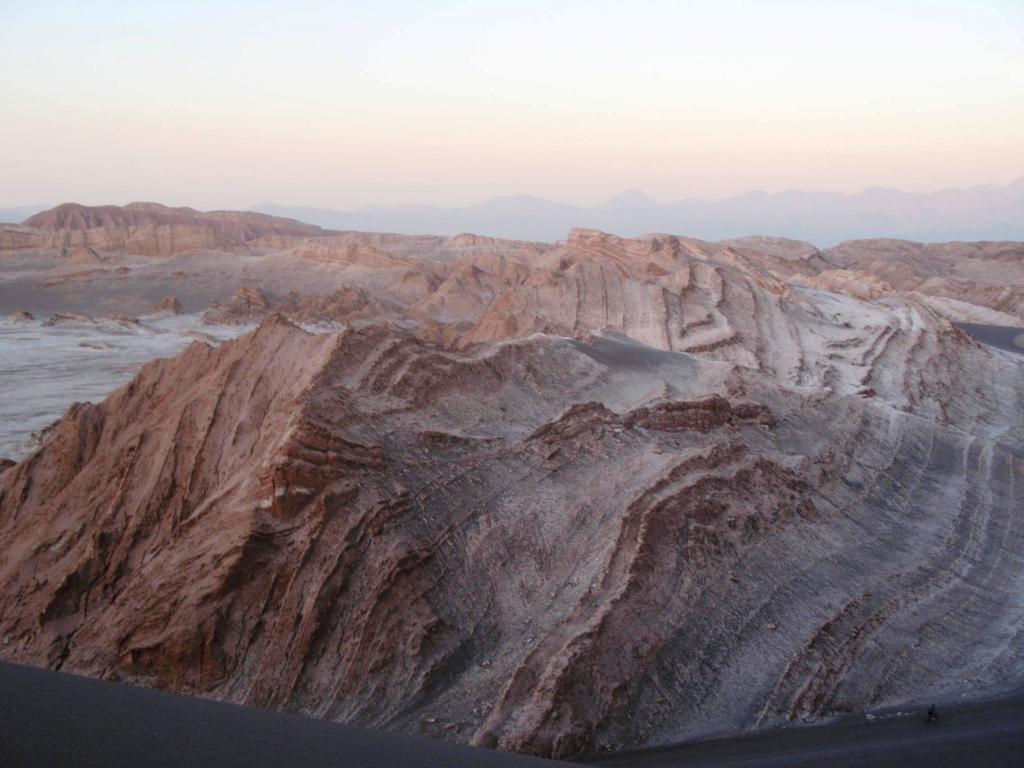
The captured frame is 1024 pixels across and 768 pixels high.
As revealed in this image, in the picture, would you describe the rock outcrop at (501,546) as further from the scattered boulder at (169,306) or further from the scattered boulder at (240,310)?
the scattered boulder at (169,306)

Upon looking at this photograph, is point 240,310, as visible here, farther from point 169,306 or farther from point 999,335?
point 999,335

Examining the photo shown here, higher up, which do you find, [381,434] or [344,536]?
[381,434]

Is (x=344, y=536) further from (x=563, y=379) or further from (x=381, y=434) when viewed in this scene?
(x=563, y=379)

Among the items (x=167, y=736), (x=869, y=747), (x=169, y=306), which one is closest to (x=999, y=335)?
(x=869, y=747)

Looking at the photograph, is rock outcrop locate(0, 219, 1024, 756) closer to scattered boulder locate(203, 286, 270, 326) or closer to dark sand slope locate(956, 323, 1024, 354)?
dark sand slope locate(956, 323, 1024, 354)

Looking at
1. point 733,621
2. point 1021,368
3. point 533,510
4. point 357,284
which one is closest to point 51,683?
point 533,510

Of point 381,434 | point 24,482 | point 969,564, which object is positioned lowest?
point 969,564

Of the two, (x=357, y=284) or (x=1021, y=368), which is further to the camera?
(x=357, y=284)

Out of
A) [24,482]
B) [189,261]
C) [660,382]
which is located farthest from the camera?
[189,261]
